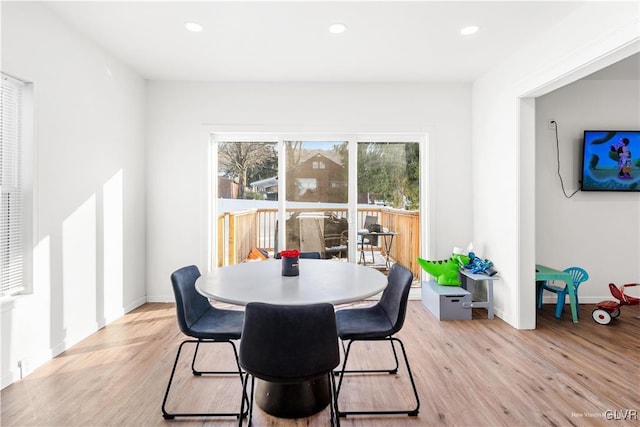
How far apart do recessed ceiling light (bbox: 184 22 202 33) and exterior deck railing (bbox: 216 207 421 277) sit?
6.84 ft

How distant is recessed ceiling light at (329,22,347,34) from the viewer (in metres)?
2.69

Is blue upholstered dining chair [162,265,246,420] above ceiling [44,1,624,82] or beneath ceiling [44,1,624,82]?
beneath

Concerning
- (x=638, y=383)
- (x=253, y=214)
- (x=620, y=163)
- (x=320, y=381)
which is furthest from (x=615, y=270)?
(x=253, y=214)

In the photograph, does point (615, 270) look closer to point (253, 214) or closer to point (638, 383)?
point (638, 383)

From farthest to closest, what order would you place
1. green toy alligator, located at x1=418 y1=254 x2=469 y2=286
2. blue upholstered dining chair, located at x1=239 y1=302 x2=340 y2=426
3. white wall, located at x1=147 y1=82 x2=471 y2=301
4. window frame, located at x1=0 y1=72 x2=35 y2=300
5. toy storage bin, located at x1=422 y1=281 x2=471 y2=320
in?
white wall, located at x1=147 y1=82 x2=471 y2=301 < green toy alligator, located at x1=418 y1=254 x2=469 y2=286 < toy storage bin, located at x1=422 y1=281 x2=471 y2=320 < window frame, located at x1=0 y1=72 x2=35 y2=300 < blue upholstered dining chair, located at x1=239 y1=302 x2=340 y2=426

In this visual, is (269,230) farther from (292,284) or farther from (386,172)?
(292,284)

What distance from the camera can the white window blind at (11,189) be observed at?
222cm

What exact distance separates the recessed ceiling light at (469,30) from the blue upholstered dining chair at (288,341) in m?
2.63

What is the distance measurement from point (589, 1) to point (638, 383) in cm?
264

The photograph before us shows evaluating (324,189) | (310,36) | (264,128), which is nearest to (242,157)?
(264,128)

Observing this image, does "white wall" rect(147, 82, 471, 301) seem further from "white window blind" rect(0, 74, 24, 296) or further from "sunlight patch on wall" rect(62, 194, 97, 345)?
"white window blind" rect(0, 74, 24, 296)

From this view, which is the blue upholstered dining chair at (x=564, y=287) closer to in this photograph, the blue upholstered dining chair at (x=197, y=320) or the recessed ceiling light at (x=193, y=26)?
the blue upholstered dining chair at (x=197, y=320)

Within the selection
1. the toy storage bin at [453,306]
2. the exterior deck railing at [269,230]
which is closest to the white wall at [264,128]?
the exterior deck railing at [269,230]

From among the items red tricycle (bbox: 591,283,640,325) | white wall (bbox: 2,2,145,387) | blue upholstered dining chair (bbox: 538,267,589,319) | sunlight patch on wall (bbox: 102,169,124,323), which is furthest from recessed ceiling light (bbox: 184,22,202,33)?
red tricycle (bbox: 591,283,640,325)
